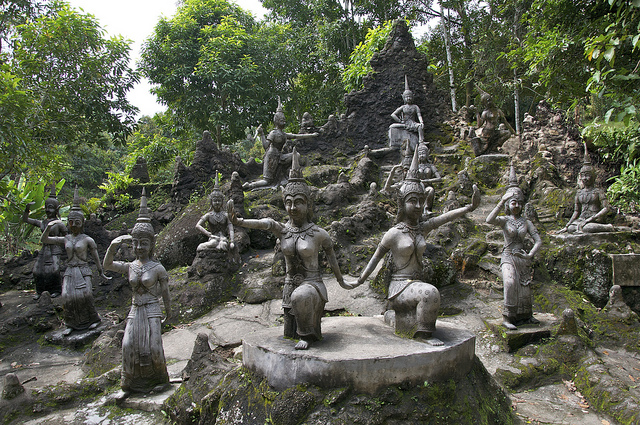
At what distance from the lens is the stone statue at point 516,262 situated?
6.16 metres

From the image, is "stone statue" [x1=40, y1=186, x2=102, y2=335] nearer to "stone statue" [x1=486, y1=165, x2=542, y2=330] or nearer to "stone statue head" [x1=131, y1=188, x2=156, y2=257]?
"stone statue head" [x1=131, y1=188, x2=156, y2=257]

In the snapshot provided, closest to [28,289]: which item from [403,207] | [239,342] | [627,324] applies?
[239,342]

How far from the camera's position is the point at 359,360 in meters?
3.35

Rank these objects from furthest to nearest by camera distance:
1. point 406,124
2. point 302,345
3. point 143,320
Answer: point 406,124
point 143,320
point 302,345

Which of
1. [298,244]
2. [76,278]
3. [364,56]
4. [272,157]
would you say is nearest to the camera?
[298,244]

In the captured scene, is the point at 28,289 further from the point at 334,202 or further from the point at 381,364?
the point at 381,364

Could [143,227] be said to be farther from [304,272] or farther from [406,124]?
[406,124]

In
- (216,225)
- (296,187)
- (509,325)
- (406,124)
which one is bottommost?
(509,325)

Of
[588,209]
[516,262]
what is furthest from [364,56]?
[516,262]

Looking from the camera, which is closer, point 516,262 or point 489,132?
point 516,262

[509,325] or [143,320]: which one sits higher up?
[143,320]

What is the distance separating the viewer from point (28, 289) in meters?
A: 10.1

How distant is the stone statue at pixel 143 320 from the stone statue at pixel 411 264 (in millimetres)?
2589

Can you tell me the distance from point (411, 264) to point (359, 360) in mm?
1226
